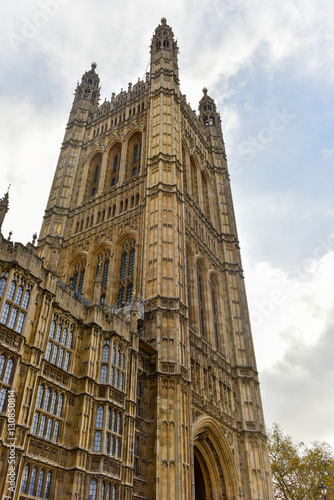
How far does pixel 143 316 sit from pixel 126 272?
5611 millimetres

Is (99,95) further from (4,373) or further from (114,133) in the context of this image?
(4,373)

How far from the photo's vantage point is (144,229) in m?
30.7

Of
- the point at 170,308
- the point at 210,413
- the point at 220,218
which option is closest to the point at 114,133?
the point at 220,218

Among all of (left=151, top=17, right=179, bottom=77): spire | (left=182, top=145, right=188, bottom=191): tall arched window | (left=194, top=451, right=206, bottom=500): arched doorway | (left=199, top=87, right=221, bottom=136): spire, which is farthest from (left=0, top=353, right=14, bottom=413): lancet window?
(left=199, top=87, right=221, bottom=136): spire

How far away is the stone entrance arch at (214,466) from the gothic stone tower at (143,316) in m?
0.08

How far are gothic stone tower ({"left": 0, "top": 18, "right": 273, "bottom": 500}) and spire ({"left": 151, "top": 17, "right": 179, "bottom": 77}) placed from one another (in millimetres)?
191

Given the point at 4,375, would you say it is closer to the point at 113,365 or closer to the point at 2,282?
the point at 2,282

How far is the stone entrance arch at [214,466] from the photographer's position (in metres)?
26.2

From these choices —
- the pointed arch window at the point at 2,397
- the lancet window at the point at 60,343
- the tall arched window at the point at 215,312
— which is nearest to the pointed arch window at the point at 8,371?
the pointed arch window at the point at 2,397

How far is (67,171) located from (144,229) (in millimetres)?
13360

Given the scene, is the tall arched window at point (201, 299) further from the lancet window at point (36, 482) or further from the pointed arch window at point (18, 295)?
the lancet window at point (36, 482)

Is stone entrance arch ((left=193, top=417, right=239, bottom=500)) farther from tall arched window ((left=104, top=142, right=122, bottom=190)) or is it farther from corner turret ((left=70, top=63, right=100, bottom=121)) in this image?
corner turret ((left=70, top=63, right=100, bottom=121))

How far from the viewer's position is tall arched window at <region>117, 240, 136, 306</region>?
95.5ft

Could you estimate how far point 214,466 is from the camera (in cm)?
2695
